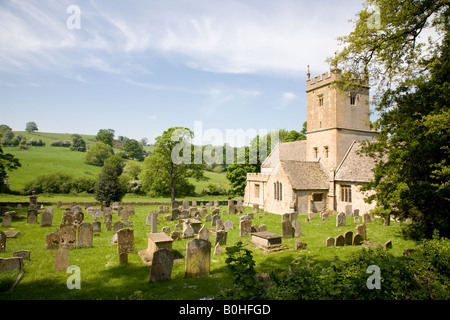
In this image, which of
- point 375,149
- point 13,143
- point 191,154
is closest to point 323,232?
point 375,149

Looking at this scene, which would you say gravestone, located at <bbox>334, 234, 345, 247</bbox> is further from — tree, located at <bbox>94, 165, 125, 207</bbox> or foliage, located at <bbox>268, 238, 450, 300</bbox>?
tree, located at <bbox>94, 165, 125, 207</bbox>

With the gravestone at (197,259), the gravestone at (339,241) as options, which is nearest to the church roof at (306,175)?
the gravestone at (339,241)

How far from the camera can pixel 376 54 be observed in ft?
37.1

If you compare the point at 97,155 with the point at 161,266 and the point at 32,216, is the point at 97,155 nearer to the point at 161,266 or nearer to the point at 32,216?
the point at 32,216

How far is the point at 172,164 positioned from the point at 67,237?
73.9 ft

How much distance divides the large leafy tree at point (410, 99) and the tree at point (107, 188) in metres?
24.4

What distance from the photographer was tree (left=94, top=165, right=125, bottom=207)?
88.1ft

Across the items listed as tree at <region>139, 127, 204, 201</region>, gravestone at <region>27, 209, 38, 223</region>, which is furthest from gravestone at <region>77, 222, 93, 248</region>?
tree at <region>139, 127, 204, 201</region>

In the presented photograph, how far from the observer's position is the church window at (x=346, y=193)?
912 inches

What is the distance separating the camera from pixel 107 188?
26.8 meters

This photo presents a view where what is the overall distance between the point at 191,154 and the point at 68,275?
27743 mm

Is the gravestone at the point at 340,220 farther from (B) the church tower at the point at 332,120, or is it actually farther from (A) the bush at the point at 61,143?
(A) the bush at the point at 61,143

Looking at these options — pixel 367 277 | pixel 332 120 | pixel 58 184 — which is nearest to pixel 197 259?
pixel 367 277
